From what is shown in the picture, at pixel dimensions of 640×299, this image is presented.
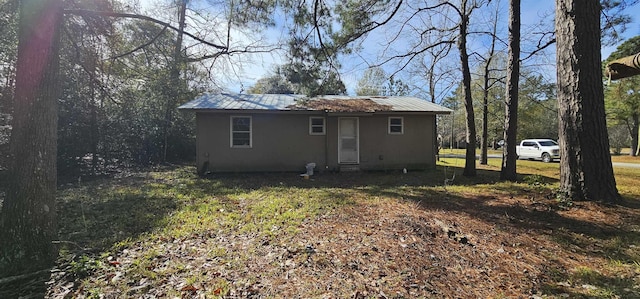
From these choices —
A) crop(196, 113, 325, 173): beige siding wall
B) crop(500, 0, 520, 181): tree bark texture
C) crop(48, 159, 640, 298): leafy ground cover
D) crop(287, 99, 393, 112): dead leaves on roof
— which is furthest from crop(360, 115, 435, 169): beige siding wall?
crop(48, 159, 640, 298): leafy ground cover

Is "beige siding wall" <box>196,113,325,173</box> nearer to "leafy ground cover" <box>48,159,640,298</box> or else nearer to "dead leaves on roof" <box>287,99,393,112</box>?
"dead leaves on roof" <box>287,99,393,112</box>

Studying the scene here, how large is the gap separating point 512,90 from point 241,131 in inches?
339

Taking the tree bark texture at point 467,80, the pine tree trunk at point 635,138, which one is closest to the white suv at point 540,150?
the tree bark texture at point 467,80

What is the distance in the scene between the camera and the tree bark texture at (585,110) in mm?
4539

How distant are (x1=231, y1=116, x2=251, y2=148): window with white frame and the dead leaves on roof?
169 cm

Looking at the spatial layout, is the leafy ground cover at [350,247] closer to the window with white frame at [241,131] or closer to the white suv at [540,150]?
the window with white frame at [241,131]

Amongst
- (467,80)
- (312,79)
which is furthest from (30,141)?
(467,80)

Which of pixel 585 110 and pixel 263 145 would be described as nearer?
pixel 585 110

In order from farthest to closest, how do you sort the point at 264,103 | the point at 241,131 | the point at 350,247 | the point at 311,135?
the point at 264,103, the point at 311,135, the point at 241,131, the point at 350,247

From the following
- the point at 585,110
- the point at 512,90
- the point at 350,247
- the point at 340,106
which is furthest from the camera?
the point at 340,106

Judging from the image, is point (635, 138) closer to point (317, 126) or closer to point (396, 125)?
point (396, 125)

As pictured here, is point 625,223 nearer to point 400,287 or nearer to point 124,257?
point 400,287

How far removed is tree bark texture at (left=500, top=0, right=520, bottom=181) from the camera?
804 cm

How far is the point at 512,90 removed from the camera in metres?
8.25
